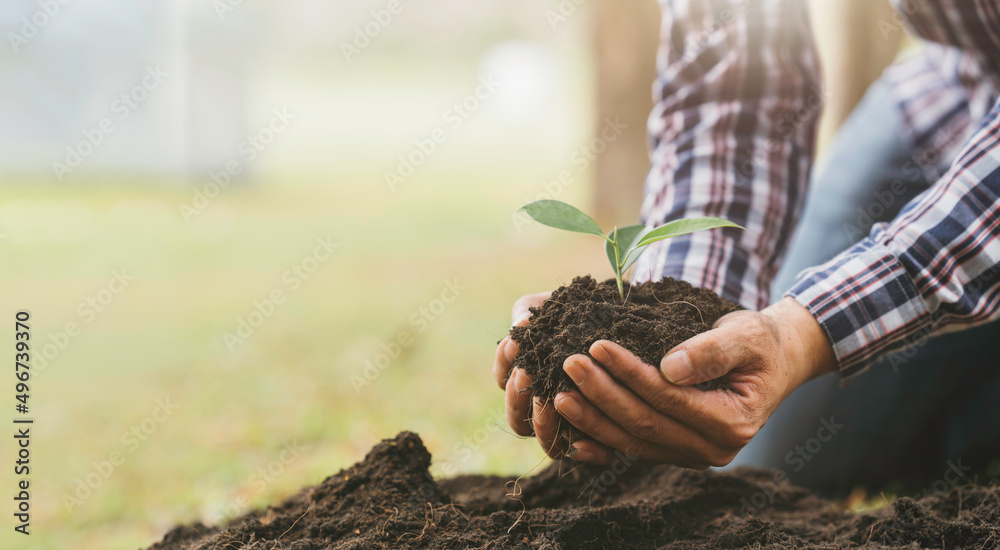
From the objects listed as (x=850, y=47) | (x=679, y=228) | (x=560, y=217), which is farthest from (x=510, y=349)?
(x=850, y=47)

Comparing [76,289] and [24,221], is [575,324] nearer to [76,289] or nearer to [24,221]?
[76,289]

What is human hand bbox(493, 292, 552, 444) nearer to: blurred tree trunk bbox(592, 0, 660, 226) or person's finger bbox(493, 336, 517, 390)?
person's finger bbox(493, 336, 517, 390)

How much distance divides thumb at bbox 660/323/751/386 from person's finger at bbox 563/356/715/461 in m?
0.03

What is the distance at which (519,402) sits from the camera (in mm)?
1203

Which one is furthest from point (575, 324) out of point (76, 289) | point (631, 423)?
point (76, 289)

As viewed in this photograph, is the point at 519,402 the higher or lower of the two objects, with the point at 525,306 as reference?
lower

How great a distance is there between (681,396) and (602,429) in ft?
0.48

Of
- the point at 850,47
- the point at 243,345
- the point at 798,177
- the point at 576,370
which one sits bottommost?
the point at 576,370

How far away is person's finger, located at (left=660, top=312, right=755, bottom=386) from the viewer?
42.1 inches

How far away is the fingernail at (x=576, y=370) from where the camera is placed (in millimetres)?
1057

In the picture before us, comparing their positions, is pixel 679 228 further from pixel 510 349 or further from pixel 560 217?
pixel 510 349

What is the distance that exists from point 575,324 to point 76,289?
480 cm

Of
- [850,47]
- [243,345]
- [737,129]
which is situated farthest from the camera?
[850,47]

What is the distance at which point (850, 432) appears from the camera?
7.76 ft
